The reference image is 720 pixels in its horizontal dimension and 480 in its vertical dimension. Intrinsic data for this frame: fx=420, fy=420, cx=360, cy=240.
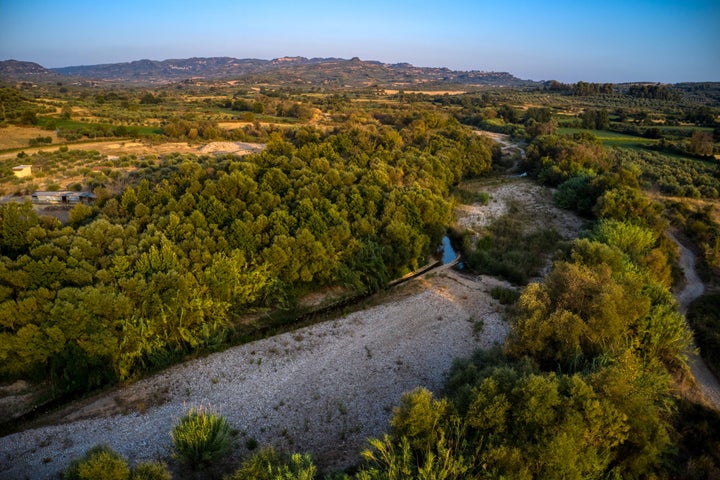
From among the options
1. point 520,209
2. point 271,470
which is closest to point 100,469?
point 271,470

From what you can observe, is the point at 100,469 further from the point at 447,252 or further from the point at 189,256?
the point at 447,252

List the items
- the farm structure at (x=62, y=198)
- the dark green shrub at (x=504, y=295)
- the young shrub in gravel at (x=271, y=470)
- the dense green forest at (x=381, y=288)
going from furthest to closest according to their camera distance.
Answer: the farm structure at (x=62, y=198), the dark green shrub at (x=504, y=295), the dense green forest at (x=381, y=288), the young shrub in gravel at (x=271, y=470)

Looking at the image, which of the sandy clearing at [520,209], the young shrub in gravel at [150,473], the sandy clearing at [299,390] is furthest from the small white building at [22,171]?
the sandy clearing at [520,209]

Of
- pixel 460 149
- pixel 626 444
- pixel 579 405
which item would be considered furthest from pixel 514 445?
pixel 460 149

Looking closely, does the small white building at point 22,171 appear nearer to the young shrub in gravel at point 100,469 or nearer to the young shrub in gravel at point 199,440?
the young shrub in gravel at point 199,440

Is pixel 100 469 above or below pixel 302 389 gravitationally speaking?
above

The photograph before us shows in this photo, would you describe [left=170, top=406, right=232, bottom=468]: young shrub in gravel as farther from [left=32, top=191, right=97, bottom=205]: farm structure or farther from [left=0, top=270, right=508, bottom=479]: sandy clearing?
[left=32, top=191, right=97, bottom=205]: farm structure

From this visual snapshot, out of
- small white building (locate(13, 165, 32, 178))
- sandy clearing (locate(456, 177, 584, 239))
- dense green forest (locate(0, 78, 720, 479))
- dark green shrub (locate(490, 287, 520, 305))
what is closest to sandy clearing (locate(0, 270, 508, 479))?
dark green shrub (locate(490, 287, 520, 305))
